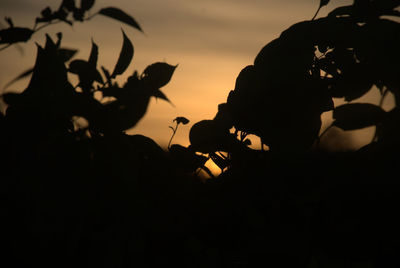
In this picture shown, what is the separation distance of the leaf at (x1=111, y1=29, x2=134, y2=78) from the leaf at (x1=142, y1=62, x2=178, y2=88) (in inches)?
1.8

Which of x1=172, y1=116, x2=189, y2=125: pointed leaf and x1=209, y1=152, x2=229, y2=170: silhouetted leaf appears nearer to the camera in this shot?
x1=209, y1=152, x2=229, y2=170: silhouetted leaf

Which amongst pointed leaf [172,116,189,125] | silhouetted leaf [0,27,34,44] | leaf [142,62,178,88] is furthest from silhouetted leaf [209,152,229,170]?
silhouetted leaf [0,27,34,44]

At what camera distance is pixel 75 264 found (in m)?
0.69

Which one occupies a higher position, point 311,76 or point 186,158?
point 311,76

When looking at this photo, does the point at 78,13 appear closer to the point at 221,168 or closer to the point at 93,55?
the point at 93,55

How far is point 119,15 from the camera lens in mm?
916

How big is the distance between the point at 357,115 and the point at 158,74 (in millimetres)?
428

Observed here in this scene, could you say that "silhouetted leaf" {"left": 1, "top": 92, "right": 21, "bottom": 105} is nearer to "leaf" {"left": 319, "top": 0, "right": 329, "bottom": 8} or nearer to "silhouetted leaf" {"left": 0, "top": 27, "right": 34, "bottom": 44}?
"silhouetted leaf" {"left": 0, "top": 27, "right": 34, "bottom": 44}

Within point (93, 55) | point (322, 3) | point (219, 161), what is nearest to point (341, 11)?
point (322, 3)

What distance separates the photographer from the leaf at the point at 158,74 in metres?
0.80

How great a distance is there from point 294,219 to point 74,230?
0.37 metres

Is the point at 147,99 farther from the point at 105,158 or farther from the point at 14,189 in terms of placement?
the point at 14,189

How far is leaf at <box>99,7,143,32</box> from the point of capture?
0.90 metres

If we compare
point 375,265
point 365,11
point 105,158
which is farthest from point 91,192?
point 365,11
